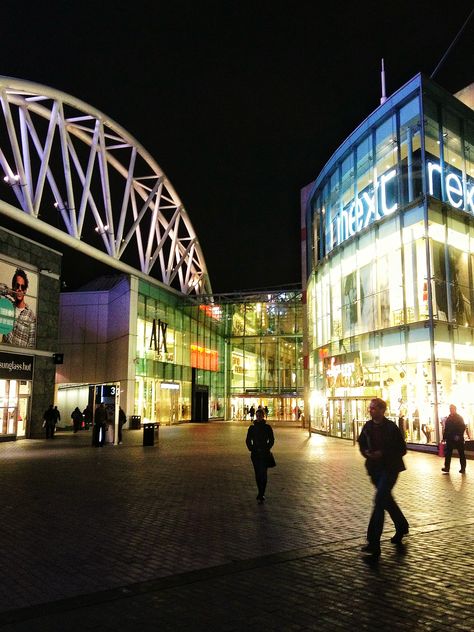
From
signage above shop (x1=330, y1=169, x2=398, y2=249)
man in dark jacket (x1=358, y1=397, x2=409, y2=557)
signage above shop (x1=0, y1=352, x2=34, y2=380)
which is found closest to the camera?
man in dark jacket (x1=358, y1=397, x2=409, y2=557)

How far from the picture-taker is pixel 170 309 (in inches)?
1860

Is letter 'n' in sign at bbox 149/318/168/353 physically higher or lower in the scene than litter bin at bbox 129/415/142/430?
higher

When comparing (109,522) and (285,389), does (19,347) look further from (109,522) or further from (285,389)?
(285,389)

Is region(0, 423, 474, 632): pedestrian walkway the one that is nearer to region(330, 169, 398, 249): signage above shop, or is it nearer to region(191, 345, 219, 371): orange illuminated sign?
region(330, 169, 398, 249): signage above shop

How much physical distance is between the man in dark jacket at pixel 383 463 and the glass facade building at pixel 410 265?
14141 millimetres

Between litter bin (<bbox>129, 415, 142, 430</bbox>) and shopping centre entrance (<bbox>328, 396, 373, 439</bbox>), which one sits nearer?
shopping centre entrance (<bbox>328, 396, 373, 439</bbox>)

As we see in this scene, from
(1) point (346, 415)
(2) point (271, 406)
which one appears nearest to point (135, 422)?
(1) point (346, 415)

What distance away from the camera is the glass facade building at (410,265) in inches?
870

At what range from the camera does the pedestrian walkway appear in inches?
194

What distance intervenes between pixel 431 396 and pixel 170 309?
1142 inches

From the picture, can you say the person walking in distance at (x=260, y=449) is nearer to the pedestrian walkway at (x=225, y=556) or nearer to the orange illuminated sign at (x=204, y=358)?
the pedestrian walkway at (x=225, y=556)

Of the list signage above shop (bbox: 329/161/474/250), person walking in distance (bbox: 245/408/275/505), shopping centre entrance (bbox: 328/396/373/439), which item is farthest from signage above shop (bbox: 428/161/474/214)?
person walking in distance (bbox: 245/408/275/505)

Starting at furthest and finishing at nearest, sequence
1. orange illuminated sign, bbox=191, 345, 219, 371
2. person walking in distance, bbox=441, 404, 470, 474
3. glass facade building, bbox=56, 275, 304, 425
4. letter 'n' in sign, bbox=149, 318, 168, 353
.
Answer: orange illuminated sign, bbox=191, 345, 219, 371
letter 'n' in sign, bbox=149, 318, 168, 353
glass facade building, bbox=56, 275, 304, 425
person walking in distance, bbox=441, 404, 470, 474

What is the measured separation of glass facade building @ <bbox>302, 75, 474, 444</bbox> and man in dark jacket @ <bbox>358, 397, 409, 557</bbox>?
1414 centimetres
